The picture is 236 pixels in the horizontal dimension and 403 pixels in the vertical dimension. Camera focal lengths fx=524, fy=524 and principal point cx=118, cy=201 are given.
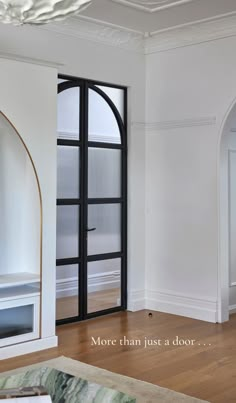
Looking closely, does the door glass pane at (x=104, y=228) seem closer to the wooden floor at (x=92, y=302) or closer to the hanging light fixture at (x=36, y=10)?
the wooden floor at (x=92, y=302)

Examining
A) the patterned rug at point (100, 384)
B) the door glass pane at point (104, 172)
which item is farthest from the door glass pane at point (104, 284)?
the patterned rug at point (100, 384)

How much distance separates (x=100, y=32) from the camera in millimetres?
5656

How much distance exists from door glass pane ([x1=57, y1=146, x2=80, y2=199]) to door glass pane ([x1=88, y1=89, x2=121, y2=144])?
327 mm

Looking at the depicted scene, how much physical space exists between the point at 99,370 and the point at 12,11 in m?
2.77

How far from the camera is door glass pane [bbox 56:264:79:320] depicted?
5.43 metres

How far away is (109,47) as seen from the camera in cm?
584

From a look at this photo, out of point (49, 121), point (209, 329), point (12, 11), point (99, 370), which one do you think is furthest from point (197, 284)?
point (12, 11)

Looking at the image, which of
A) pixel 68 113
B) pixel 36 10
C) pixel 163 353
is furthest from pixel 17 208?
pixel 36 10

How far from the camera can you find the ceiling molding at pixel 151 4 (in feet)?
16.2

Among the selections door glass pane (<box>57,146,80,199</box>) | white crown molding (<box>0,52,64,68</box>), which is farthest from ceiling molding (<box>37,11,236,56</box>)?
door glass pane (<box>57,146,80,199</box>)

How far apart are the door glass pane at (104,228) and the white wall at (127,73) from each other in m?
0.16

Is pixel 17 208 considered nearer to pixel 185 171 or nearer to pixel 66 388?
pixel 185 171

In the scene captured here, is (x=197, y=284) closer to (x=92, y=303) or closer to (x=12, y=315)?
(x=92, y=303)

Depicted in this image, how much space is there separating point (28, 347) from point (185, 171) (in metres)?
2.60
